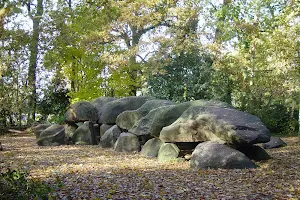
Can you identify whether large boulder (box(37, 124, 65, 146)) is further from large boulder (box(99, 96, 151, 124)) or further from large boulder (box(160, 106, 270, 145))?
large boulder (box(160, 106, 270, 145))

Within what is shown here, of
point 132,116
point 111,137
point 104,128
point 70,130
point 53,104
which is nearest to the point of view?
point 132,116

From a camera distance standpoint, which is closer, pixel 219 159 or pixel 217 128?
pixel 219 159

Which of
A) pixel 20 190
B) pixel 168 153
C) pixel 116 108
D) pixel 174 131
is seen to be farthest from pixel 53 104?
pixel 20 190

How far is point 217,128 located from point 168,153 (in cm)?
176

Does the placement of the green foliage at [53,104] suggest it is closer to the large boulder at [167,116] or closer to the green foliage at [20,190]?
the large boulder at [167,116]

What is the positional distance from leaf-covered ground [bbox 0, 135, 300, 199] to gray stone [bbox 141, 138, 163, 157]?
2.27 ft

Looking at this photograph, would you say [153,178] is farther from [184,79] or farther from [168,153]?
[184,79]

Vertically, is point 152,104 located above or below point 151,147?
above

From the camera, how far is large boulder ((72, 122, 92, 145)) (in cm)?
A: 1445

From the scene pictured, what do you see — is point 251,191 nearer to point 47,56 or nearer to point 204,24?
point 47,56

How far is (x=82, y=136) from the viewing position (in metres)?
14.5

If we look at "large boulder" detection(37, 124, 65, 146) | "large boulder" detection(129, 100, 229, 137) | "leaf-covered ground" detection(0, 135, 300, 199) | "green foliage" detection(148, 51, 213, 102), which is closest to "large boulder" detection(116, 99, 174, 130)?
"large boulder" detection(129, 100, 229, 137)

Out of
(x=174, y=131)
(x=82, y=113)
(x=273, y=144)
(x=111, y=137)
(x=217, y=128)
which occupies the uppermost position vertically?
(x=82, y=113)

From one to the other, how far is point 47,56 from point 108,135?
5451 millimetres
